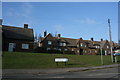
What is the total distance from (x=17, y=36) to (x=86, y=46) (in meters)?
32.8

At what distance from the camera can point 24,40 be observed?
38.0 metres

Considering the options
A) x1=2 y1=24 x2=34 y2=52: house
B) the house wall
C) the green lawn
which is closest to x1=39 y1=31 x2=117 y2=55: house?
the house wall

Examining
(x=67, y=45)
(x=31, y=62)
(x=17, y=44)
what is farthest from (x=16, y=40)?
(x=67, y=45)

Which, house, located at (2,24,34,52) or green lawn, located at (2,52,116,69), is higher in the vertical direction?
house, located at (2,24,34,52)

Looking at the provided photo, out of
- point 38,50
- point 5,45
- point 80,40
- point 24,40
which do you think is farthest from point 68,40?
point 5,45

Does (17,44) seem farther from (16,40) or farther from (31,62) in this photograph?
(31,62)

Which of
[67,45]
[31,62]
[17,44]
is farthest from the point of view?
[67,45]

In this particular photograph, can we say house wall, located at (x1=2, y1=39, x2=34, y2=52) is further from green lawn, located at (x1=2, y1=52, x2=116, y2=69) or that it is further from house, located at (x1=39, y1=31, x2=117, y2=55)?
green lawn, located at (x1=2, y1=52, x2=116, y2=69)

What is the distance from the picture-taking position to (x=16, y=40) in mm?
37156

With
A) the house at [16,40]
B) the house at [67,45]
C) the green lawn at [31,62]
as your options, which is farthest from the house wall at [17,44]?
the green lawn at [31,62]

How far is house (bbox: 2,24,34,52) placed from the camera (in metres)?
35.9

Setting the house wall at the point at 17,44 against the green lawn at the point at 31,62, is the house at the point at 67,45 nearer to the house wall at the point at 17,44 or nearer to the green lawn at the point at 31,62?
the house wall at the point at 17,44

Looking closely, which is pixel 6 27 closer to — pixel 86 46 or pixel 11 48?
pixel 11 48

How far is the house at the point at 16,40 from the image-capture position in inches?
1415
